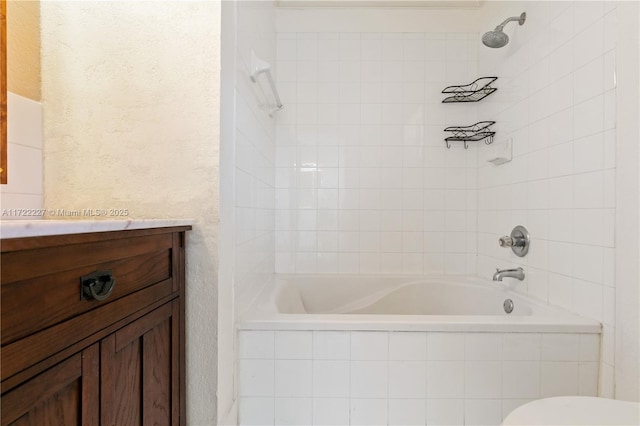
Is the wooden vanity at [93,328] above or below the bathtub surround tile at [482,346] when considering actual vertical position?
above

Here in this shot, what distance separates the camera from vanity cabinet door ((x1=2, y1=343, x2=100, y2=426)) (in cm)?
49

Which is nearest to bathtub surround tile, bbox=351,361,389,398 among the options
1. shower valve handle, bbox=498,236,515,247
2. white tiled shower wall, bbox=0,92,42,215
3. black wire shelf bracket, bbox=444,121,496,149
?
shower valve handle, bbox=498,236,515,247

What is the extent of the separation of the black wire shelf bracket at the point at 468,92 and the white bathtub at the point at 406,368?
1474mm

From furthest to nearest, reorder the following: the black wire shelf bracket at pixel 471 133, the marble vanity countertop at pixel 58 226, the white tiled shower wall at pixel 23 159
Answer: the black wire shelf bracket at pixel 471 133, the white tiled shower wall at pixel 23 159, the marble vanity countertop at pixel 58 226

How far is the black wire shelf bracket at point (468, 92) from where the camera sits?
2.09 metres

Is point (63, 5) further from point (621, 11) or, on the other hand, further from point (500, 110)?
point (500, 110)

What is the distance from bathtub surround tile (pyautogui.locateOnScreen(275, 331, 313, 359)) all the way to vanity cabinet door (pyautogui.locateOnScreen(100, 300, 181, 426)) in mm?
357

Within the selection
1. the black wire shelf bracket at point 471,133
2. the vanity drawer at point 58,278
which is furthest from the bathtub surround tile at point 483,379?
the black wire shelf bracket at point 471,133

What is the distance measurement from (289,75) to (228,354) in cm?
180

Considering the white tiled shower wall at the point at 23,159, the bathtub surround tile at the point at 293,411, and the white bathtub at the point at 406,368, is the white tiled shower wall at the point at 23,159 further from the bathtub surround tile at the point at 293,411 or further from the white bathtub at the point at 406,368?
the bathtub surround tile at the point at 293,411

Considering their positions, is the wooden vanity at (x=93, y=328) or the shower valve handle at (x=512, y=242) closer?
the wooden vanity at (x=93, y=328)

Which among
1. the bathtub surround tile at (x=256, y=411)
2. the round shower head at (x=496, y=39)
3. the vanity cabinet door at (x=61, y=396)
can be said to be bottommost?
the bathtub surround tile at (x=256, y=411)

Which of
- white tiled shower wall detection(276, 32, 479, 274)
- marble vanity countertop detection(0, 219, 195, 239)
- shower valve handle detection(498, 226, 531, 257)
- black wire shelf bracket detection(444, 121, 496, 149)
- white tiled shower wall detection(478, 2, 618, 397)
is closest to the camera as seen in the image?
marble vanity countertop detection(0, 219, 195, 239)

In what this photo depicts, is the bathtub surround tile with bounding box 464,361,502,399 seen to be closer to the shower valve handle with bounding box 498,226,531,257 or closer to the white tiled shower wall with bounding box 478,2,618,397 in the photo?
the white tiled shower wall with bounding box 478,2,618,397
